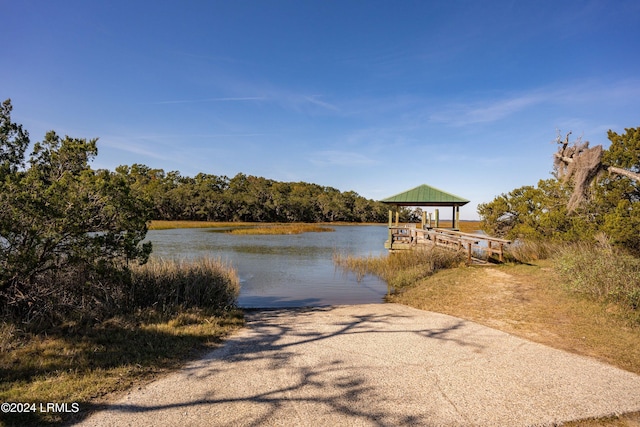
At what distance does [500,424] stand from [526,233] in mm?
18857

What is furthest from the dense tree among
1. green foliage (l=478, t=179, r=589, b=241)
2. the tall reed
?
the tall reed

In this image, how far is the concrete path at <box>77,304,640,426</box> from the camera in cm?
363

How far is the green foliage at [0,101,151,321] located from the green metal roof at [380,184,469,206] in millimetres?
17249

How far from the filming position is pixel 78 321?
6102 mm

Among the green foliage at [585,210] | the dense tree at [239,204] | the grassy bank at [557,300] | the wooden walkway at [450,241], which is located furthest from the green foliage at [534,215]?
the dense tree at [239,204]

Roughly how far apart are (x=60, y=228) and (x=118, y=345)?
217 centimetres

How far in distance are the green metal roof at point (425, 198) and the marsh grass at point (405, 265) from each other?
5.31m

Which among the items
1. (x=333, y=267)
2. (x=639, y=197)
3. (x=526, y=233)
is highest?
(x=639, y=197)

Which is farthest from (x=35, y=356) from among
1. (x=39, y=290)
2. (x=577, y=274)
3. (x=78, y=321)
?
(x=577, y=274)

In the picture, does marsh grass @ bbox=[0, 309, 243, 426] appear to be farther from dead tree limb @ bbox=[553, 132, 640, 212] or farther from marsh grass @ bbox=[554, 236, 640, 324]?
marsh grass @ bbox=[554, 236, 640, 324]

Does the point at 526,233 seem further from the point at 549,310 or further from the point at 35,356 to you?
the point at 35,356

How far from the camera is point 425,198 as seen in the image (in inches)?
872

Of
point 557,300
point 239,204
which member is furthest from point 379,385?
point 239,204

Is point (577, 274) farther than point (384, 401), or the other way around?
point (577, 274)
